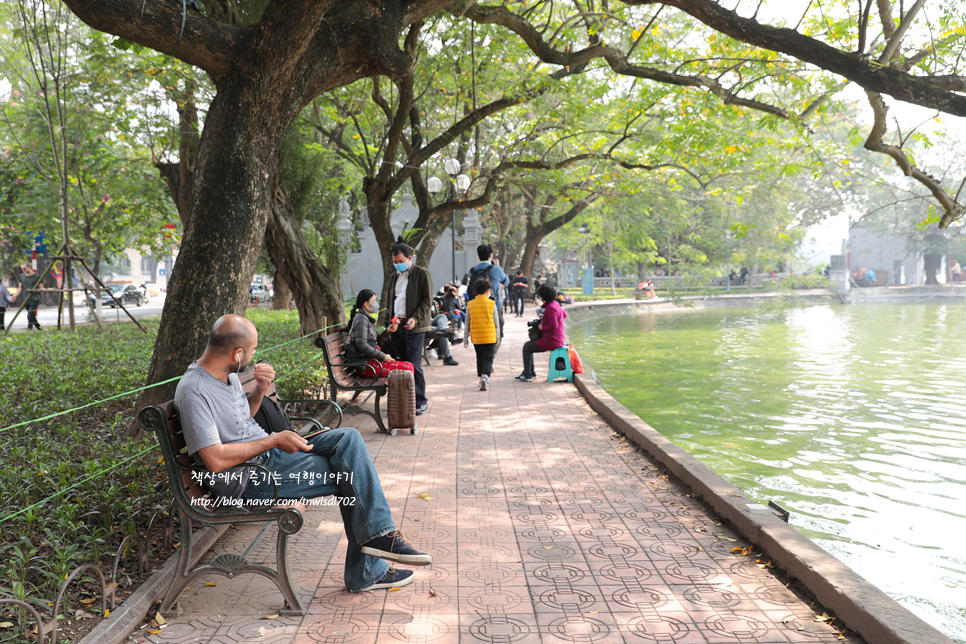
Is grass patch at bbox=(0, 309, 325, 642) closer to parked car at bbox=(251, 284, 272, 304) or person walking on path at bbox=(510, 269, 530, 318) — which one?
person walking on path at bbox=(510, 269, 530, 318)

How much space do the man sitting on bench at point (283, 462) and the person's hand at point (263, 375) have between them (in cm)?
18

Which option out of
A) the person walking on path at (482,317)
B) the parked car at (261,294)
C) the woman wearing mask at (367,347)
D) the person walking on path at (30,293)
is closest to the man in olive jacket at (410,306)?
the woman wearing mask at (367,347)

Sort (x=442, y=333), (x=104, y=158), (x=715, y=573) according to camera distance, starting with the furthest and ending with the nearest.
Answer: (x=104, y=158)
(x=442, y=333)
(x=715, y=573)

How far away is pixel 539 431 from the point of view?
719 centimetres

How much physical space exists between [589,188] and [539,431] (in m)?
12.3

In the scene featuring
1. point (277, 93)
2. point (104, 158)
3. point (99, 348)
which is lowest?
point (99, 348)

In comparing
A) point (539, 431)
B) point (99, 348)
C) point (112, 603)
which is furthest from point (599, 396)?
point (99, 348)

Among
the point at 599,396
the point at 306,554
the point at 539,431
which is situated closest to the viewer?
the point at 306,554

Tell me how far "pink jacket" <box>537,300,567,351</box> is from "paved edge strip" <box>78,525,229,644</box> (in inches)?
275

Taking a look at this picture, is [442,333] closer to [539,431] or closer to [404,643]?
[539,431]

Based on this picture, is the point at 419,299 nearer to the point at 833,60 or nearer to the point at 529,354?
the point at 529,354

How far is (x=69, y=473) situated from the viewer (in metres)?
4.45

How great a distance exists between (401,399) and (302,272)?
6.86 meters

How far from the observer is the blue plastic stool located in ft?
34.3
